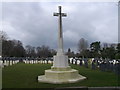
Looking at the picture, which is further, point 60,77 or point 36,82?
point 60,77

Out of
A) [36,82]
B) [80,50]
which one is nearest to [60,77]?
[36,82]

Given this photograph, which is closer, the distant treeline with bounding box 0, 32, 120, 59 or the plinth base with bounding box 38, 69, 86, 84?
the plinth base with bounding box 38, 69, 86, 84

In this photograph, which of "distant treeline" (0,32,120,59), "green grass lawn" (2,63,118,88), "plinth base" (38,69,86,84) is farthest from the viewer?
"distant treeline" (0,32,120,59)

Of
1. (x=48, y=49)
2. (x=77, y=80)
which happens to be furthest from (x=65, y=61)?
(x=48, y=49)

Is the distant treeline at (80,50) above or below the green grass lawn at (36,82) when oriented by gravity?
above

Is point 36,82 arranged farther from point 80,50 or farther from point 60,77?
point 80,50

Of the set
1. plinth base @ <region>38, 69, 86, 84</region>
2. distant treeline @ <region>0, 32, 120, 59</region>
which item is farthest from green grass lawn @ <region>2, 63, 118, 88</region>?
distant treeline @ <region>0, 32, 120, 59</region>

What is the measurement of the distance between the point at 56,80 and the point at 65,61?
6.60 ft

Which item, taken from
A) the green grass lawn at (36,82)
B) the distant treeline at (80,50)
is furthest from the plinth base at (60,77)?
the distant treeline at (80,50)

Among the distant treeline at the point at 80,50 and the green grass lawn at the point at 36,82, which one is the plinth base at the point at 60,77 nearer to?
the green grass lawn at the point at 36,82

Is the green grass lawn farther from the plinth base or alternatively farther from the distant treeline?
the distant treeline

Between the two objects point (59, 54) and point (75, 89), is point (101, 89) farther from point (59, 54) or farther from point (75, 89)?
point (59, 54)

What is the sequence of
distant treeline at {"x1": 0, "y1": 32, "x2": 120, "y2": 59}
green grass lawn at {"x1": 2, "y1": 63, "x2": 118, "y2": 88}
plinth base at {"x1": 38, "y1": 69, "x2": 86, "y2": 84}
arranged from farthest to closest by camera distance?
distant treeline at {"x1": 0, "y1": 32, "x2": 120, "y2": 59}
plinth base at {"x1": 38, "y1": 69, "x2": 86, "y2": 84}
green grass lawn at {"x1": 2, "y1": 63, "x2": 118, "y2": 88}

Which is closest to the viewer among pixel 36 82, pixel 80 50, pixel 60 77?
pixel 36 82
